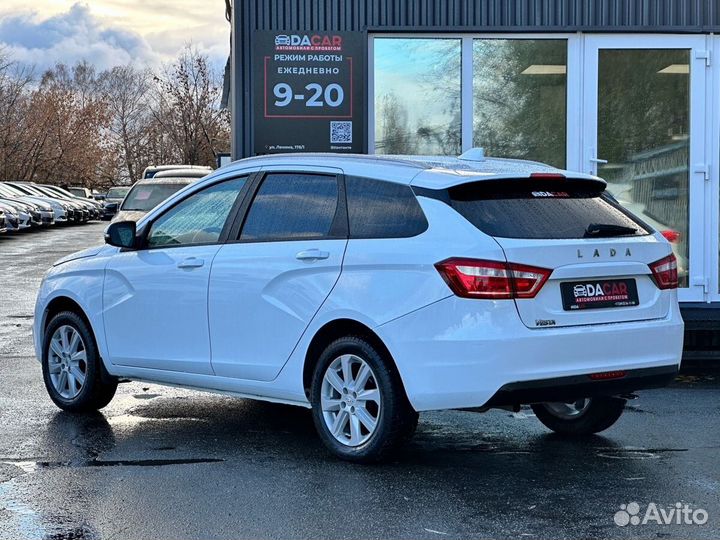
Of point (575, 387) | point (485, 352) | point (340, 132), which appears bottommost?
point (575, 387)

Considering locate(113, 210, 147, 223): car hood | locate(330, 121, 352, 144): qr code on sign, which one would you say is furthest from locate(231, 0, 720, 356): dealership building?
locate(113, 210, 147, 223): car hood

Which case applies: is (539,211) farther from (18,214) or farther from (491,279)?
(18,214)

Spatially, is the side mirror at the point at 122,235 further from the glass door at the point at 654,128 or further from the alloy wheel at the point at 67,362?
the glass door at the point at 654,128

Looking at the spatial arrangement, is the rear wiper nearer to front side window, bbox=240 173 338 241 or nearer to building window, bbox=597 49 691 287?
front side window, bbox=240 173 338 241

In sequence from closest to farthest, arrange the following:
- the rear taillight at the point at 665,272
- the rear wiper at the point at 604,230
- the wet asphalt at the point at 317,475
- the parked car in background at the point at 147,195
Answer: the wet asphalt at the point at 317,475
the rear wiper at the point at 604,230
the rear taillight at the point at 665,272
the parked car in background at the point at 147,195

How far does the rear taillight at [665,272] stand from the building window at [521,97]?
209 inches

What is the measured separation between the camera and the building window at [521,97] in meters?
11.7

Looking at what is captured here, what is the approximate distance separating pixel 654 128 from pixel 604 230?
5.72m

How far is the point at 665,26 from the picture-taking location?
1155cm

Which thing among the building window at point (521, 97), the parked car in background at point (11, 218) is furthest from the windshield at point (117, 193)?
the building window at point (521, 97)

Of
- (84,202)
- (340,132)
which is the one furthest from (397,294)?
(84,202)

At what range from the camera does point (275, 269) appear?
22.2ft

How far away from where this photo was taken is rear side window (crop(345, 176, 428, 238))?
631 centimetres

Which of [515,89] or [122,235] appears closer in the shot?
[122,235]
